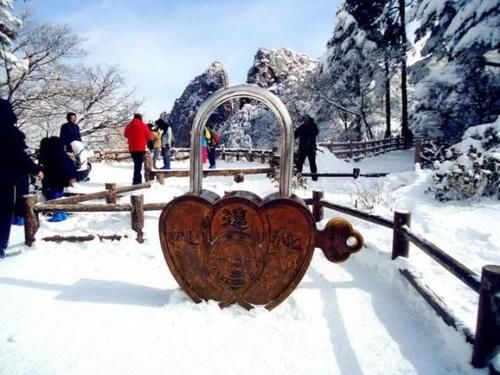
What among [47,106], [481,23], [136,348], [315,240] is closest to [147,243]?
[136,348]

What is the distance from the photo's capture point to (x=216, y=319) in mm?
2869

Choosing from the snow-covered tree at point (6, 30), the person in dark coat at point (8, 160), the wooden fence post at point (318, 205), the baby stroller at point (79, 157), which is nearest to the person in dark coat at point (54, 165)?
the person in dark coat at point (8, 160)

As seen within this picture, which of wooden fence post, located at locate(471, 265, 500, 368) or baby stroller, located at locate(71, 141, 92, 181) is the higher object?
baby stroller, located at locate(71, 141, 92, 181)

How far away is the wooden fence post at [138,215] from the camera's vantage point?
501cm

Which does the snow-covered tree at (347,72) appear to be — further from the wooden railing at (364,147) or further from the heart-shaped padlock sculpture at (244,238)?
the heart-shaped padlock sculpture at (244,238)

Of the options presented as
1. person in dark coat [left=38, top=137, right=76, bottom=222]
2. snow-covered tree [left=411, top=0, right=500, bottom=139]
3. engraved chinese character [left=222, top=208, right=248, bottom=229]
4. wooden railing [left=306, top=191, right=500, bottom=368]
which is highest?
A: snow-covered tree [left=411, top=0, right=500, bottom=139]

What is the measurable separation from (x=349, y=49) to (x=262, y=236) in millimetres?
19736

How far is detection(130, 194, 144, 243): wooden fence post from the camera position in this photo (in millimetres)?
5008

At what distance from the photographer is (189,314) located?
293 centimetres

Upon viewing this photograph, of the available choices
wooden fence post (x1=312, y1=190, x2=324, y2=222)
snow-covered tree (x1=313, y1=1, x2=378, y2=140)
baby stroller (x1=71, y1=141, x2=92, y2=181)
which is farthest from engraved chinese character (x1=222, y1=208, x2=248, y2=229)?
snow-covered tree (x1=313, y1=1, x2=378, y2=140)

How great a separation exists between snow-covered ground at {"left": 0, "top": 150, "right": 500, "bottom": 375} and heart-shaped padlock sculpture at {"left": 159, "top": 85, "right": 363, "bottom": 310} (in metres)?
0.23

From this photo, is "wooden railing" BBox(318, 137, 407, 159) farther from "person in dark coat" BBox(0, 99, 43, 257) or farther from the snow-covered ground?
"person in dark coat" BBox(0, 99, 43, 257)

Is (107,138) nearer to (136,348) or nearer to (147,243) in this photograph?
(147,243)

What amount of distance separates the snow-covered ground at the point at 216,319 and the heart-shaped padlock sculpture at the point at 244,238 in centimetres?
23
